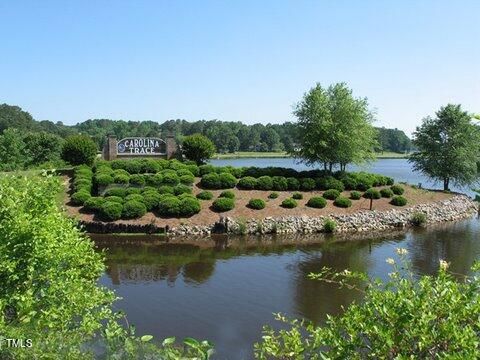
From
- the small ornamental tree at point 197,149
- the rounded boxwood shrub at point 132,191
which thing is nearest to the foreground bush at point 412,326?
the rounded boxwood shrub at point 132,191

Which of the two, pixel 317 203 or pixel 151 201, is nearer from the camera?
pixel 151 201

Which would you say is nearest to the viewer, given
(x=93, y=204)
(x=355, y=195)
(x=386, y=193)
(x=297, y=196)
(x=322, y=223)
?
(x=93, y=204)

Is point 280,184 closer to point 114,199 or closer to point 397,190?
point 397,190

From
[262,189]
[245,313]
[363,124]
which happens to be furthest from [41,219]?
[363,124]

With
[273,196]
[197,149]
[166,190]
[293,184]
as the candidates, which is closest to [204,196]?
[166,190]

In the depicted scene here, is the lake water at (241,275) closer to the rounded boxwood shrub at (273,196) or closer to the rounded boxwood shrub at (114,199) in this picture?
the rounded boxwood shrub at (114,199)

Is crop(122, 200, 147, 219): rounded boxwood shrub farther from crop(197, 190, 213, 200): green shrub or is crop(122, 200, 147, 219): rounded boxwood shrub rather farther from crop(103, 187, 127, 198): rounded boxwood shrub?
crop(197, 190, 213, 200): green shrub

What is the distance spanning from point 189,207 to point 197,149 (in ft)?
36.1

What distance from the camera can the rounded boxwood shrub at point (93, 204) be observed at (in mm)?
25141

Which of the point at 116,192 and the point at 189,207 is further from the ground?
the point at 116,192

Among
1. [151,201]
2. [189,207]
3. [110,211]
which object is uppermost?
[151,201]

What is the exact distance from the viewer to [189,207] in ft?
84.1

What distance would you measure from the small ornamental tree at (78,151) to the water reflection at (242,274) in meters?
13.9

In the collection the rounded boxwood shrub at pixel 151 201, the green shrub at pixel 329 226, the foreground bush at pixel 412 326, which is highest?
the foreground bush at pixel 412 326
